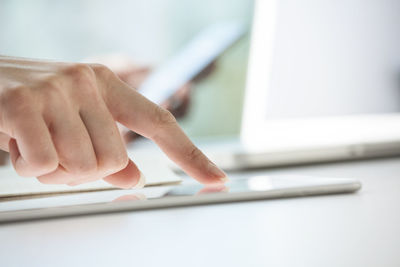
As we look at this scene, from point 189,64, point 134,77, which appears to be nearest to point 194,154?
point 189,64

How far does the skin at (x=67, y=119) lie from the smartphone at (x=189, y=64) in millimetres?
1290

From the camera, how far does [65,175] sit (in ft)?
1.64

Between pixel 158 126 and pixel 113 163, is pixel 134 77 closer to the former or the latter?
pixel 158 126

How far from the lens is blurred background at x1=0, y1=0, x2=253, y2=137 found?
265 cm

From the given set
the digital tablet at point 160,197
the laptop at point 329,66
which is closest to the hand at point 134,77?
the laptop at point 329,66

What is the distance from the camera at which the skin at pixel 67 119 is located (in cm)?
45

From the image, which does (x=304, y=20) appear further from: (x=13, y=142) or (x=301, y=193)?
(x=13, y=142)

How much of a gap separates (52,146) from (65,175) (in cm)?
5

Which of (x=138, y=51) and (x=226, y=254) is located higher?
(x=138, y=51)

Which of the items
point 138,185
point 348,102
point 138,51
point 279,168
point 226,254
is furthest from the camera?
point 138,51

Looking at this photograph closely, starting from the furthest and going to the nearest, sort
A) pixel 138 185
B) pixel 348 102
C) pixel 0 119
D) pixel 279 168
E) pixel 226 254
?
pixel 348 102 → pixel 279 168 → pixel 138 185 → pixel 0 119 → pixel 226 254

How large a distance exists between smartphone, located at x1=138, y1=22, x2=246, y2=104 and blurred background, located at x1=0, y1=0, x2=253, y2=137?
94 millimetres

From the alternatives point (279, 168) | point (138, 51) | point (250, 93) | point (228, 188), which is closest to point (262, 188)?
point (228, 188)

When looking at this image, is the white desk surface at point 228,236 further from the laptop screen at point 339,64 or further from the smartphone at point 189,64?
the laptop screen at point 339,64
